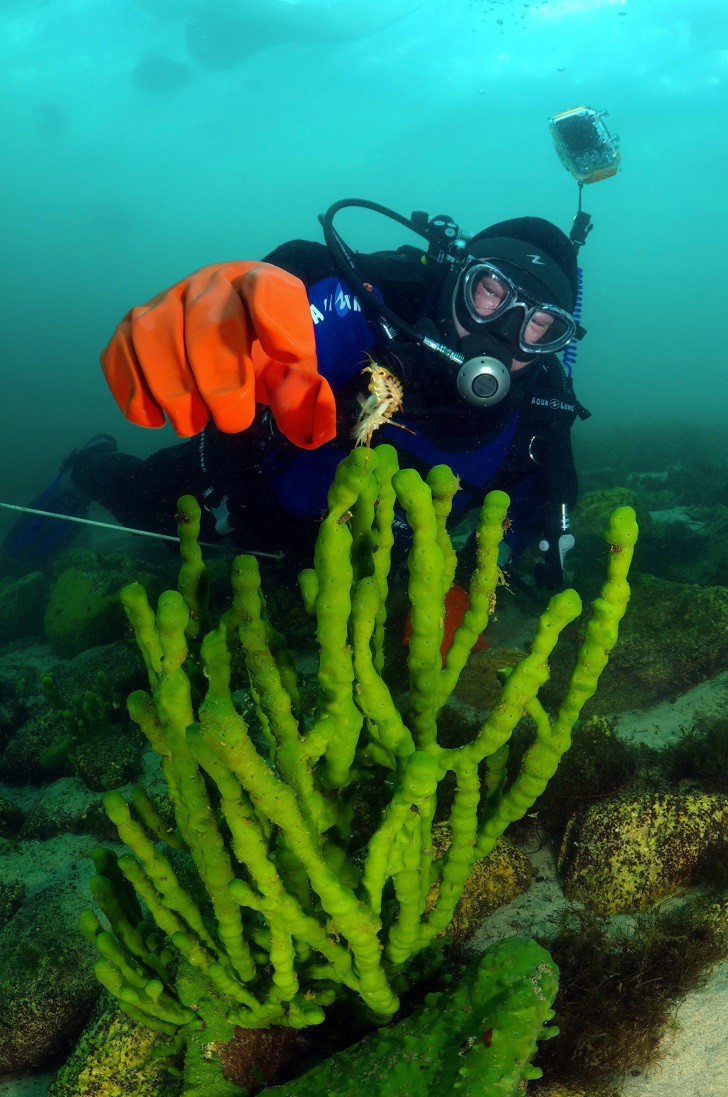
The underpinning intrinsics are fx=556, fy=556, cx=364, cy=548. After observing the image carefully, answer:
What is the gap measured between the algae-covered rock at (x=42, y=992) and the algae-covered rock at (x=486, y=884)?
1715 millimetres

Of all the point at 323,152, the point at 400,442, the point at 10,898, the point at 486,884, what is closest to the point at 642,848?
the point at 486,884

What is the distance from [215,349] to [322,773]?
1267mm

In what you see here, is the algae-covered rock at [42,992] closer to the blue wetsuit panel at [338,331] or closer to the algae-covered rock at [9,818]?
the algae-covered rock at [9,818]

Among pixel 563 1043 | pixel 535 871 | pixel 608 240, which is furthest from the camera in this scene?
pixel 608 240

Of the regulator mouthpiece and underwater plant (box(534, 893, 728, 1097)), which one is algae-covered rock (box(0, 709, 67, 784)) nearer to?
underwater plant (box(534, 893, 728, 1097))

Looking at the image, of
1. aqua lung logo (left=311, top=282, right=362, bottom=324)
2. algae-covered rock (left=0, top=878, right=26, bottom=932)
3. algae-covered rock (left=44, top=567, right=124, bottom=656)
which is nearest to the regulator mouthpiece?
aqua lung logo (left=311, top=282, right=362, bottom=324)

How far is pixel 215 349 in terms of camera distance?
142 centimetres

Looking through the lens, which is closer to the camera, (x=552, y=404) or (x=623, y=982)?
(x=623, y=982)

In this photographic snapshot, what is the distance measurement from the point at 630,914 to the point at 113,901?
208 cm

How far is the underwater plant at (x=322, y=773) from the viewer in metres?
1.36

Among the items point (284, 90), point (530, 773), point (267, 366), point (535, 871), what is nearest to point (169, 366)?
point (267, 366)

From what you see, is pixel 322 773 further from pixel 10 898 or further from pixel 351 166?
pixel 351 166

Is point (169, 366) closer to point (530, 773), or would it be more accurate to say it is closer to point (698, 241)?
point (530, 773)

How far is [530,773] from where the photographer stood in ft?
5.43
